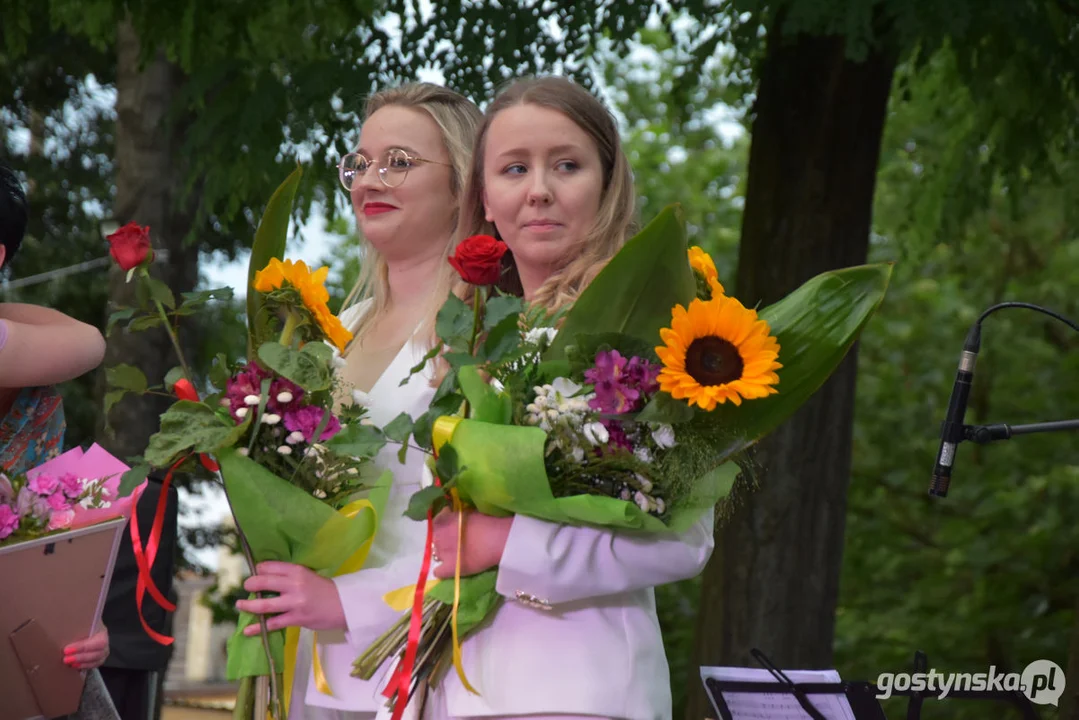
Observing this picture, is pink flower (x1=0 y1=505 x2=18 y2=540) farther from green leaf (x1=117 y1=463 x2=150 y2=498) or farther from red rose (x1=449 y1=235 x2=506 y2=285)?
red rose (x1=449 y1=235 x2=506 y2=285)

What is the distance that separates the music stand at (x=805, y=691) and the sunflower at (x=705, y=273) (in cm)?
98

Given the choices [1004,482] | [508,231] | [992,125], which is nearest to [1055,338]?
[1004,482]

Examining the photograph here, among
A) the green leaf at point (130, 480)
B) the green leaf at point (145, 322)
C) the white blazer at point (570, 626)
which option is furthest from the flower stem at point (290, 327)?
the white blazer at point (570, 626)

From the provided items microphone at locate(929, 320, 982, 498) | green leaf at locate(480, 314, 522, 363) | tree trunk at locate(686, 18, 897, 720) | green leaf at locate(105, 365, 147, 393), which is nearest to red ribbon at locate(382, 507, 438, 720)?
green leaf at locate(480, 314, 522, 363)

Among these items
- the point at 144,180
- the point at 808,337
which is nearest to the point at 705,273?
the point at 808,337

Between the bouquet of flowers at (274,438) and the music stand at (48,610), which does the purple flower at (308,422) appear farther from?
the music stand at (48,610)

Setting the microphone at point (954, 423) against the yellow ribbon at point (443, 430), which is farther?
the microphone at point (954, 423)

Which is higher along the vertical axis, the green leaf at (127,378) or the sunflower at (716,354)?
the sunflower at (716,354)

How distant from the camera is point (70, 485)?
2.78 meters

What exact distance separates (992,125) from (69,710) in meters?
4.91

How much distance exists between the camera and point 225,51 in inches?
231

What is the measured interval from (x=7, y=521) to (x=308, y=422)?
629 mm

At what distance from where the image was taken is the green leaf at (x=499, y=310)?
232 centimetres

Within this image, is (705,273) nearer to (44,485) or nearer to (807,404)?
(44,485)
